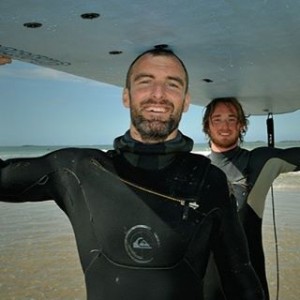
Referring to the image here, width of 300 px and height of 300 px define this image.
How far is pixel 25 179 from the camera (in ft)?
6.27

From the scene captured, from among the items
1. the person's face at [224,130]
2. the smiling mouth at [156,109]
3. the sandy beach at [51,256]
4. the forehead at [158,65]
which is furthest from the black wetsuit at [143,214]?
the sandy beach at [51,256]

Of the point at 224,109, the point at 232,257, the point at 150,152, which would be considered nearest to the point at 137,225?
the point at 150,152

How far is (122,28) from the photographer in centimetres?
221

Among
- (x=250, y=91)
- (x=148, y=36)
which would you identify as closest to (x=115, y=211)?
(x=148, y=36)

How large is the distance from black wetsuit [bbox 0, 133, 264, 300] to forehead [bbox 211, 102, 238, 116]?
1.57 m

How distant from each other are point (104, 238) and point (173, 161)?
43 cm

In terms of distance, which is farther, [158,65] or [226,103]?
[226,103]

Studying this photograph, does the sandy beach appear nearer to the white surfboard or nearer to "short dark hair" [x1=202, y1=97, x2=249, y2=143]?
"short dark hair" [x1=202, y1=97, x2=249, y2=143]

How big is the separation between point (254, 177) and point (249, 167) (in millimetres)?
85

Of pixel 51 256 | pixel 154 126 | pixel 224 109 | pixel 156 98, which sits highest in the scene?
pixel 224 109

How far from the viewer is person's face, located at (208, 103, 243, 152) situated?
3.33 metres

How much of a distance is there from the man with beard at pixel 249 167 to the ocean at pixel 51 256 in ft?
7.05

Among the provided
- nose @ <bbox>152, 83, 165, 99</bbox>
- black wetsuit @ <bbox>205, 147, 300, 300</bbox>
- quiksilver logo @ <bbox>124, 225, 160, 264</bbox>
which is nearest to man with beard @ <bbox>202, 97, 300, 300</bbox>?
black wetsuit @ <bbox>205, 147, 300, 300</bbox>

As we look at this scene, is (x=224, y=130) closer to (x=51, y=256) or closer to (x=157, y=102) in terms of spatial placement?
(x=157, y=102)
